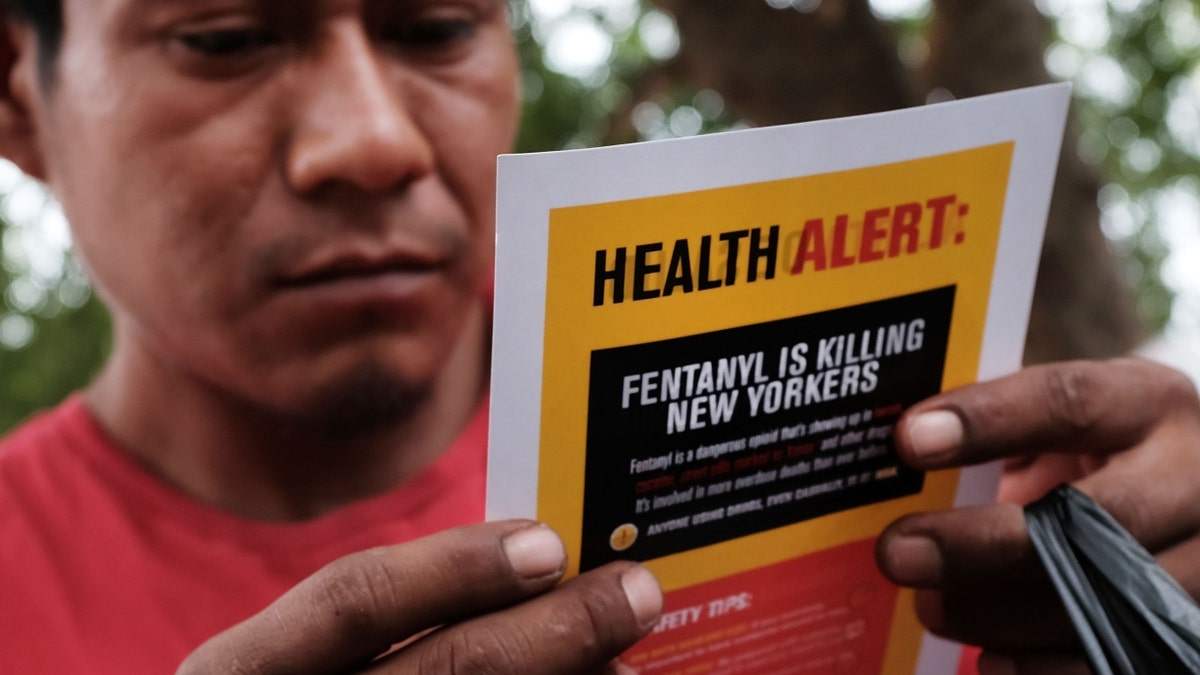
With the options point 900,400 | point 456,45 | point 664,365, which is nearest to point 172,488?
point 456,45

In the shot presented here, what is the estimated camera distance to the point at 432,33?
1.16 meters

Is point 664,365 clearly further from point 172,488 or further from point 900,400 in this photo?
point 172,488

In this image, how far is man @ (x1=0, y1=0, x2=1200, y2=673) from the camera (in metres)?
0.77

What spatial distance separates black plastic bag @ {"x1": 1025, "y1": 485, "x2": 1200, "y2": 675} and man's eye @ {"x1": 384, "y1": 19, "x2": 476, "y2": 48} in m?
0.78

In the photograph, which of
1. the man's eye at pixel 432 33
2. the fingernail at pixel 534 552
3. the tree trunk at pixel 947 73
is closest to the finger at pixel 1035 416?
the fingernail at pixel 534 552

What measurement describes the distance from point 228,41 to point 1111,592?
0.99 metres

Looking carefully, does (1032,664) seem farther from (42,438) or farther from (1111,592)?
(42,438)

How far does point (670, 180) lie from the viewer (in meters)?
0.77

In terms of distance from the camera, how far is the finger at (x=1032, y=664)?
3.25 ft

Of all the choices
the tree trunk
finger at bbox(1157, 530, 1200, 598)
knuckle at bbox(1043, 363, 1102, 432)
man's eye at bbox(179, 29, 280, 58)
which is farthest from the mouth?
the tree trunk

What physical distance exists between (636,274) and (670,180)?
0.24 ft

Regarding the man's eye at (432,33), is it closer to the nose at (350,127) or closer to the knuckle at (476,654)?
the nose at (350,127)

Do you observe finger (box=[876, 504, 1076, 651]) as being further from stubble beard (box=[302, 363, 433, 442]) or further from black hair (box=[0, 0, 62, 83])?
black hair (box=[0, 0, 62, 83])

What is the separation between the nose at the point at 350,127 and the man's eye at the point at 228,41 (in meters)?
0.05
